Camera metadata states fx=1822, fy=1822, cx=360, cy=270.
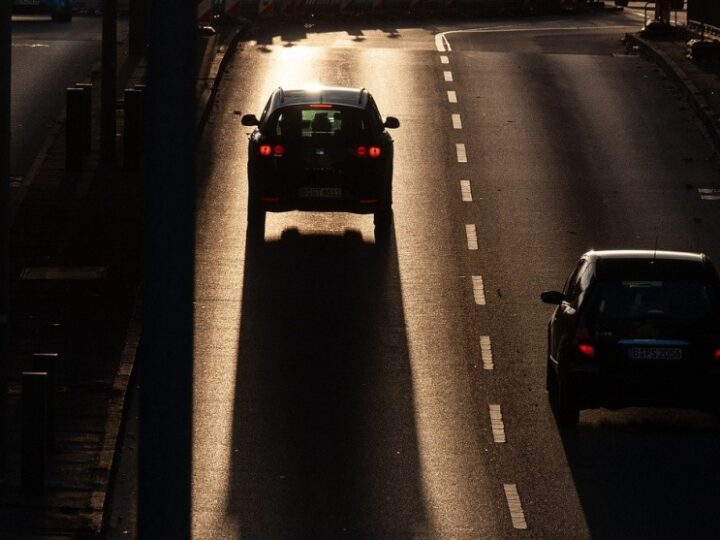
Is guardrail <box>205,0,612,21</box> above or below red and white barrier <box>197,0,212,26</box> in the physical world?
below

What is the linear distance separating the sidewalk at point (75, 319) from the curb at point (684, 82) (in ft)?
28.3

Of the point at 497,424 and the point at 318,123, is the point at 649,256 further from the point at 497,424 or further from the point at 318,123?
the point at 318,123

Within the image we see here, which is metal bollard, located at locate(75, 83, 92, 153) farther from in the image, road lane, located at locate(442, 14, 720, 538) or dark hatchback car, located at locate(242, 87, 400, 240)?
road lane, located at locate(442, 14, 720, 538)

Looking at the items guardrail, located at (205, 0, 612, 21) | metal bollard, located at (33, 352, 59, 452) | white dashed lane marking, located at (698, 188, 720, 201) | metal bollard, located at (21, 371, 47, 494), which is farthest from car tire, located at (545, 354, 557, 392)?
guardrail, located at (205, 0, 612, 21)

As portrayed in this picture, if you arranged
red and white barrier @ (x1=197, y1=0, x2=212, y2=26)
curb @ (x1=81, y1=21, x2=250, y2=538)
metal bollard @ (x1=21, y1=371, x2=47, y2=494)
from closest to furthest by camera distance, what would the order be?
curb @ (x1=81, y1=21, x2=250, y2=538)
metal bollard @ (x1=21, y1=371, x2=47, y2=494)
red and white barrier @ (x1=197, y1=0, x2=212, y2=26)

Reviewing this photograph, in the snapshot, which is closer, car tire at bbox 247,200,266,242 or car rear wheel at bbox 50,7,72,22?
car tire at bbox 247,200,266,242

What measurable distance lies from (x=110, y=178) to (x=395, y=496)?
13.6 m

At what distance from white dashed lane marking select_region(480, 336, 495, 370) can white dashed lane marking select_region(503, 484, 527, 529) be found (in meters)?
3.78

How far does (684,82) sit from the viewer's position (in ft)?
114

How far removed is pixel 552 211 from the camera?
2516 cm

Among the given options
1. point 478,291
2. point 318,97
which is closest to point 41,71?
point 318,97

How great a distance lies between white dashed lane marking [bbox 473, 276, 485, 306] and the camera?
2045cm

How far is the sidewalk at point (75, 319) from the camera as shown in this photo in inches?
505

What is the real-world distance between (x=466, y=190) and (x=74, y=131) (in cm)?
573
